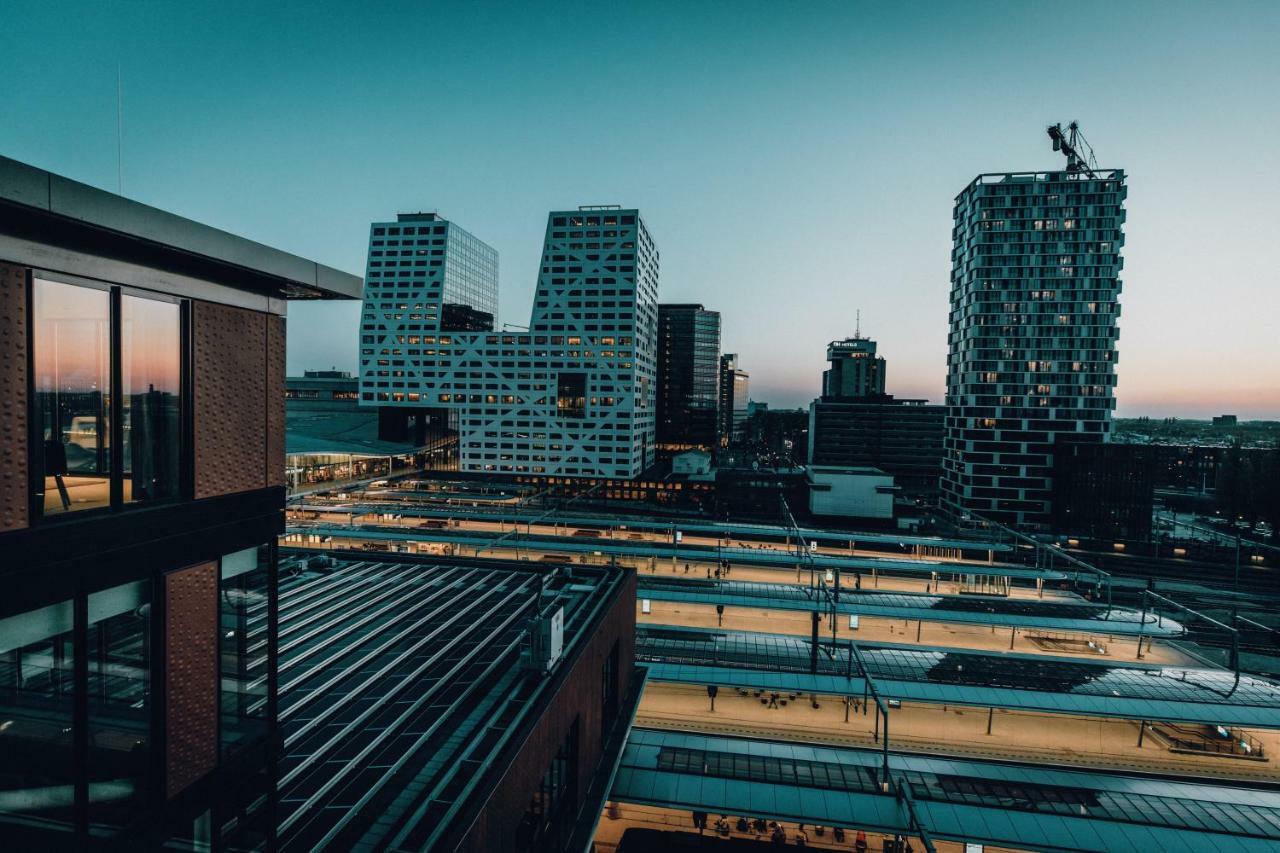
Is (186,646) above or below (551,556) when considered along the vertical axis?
above

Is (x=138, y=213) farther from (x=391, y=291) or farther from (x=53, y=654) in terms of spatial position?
(x=391, y=291)

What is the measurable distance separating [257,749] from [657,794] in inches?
487

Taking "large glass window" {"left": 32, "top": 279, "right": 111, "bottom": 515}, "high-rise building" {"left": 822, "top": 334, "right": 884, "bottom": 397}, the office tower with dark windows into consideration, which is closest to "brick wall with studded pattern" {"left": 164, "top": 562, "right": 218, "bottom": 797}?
the office tower with dark windows

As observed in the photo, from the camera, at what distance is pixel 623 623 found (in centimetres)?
1834

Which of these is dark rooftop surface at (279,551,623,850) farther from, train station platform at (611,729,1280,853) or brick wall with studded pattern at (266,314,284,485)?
train station platform at (611,729,1280,853)

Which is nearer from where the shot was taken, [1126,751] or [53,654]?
[53,654]

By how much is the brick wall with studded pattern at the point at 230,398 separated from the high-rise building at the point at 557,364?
70419 mm

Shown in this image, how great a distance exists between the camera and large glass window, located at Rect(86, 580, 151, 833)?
4.83m

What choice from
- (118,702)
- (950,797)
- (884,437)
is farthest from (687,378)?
(118,702)

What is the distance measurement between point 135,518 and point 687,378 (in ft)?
485

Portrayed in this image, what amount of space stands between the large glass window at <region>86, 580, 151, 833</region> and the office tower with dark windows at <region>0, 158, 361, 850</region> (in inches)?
0.6

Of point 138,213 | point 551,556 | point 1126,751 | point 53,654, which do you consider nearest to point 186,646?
point 53,654

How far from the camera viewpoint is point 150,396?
5.30 meters

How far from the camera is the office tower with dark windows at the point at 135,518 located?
4.28 metres
